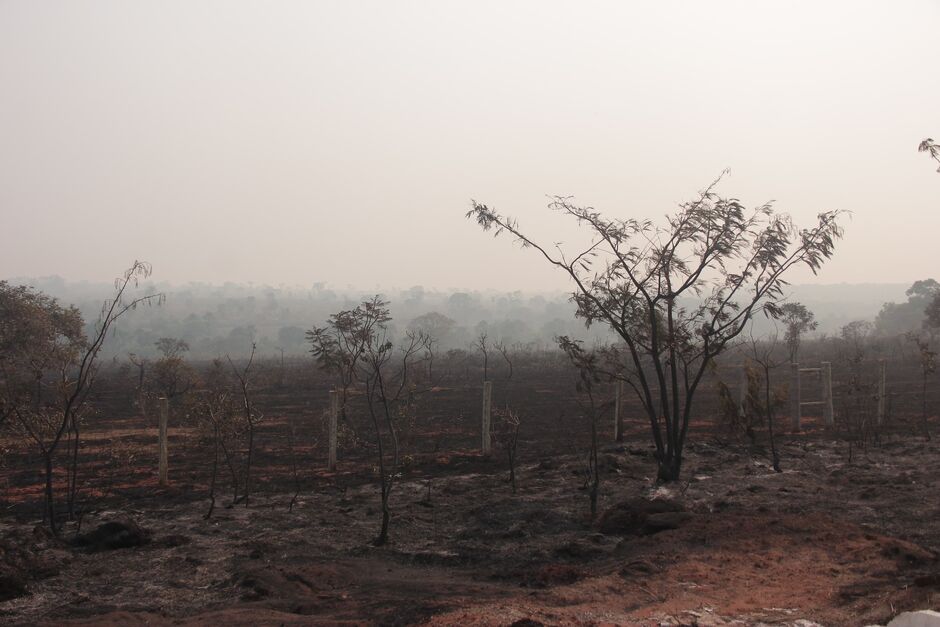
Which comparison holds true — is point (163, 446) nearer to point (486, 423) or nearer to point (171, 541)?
point (171, 541)

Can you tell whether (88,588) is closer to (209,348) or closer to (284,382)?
(284,382)

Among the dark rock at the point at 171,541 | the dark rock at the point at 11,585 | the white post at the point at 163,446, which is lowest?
the dark rock at the point at 171,541

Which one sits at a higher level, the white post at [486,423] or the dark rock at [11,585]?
the white post at [486,423]

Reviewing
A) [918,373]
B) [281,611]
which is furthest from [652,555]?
[918,373]

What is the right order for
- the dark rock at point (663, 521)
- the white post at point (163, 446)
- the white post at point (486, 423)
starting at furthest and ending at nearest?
1. the white post at point (486, 423)
2. the white post at point (163, 446)
3. the dark rock at point (663, 521)

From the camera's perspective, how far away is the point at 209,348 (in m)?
99.4

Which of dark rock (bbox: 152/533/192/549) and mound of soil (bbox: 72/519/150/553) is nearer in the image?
mound of soil (bbox: 72/519/150/553)

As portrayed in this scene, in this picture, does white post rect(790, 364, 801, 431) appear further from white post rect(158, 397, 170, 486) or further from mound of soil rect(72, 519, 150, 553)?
mound of soil rect(72, 519, 150, 553)

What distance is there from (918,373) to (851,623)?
108ft

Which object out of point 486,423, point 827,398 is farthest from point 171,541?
point 827,398

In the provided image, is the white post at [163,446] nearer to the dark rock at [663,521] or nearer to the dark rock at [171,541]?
the dark rock at [171,541]

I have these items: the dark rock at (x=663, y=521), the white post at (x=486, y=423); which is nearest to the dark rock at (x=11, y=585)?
the dark rock at (x=663, y=521)

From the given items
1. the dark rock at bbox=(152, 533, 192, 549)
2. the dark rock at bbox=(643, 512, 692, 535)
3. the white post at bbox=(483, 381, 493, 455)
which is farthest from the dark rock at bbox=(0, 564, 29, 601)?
the white post at bbox=(483, 381, 493, 455)

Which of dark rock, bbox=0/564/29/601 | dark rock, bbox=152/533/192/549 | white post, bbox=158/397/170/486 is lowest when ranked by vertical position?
dark rock, bbox=152/533/192/549
